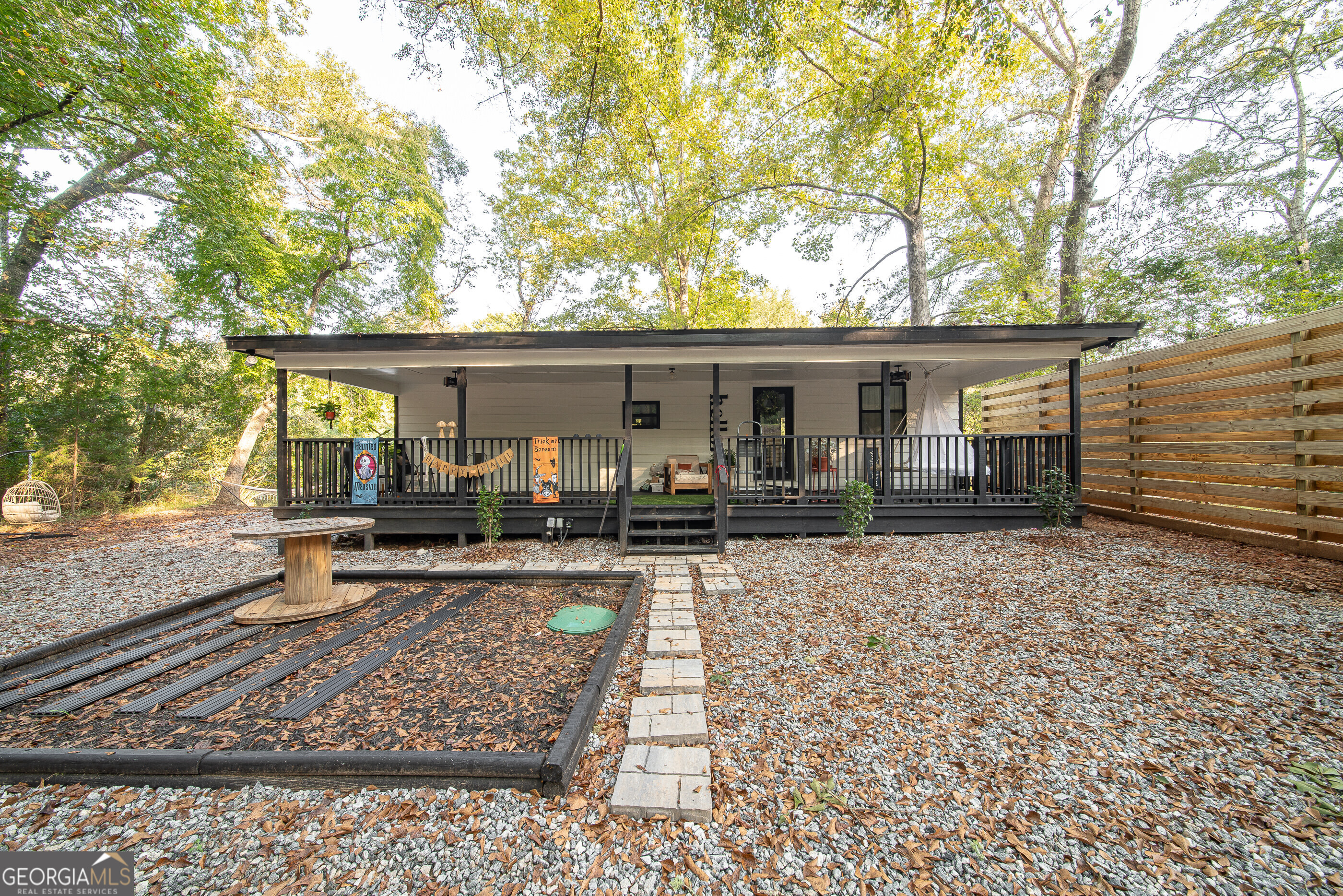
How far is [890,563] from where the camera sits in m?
5.74

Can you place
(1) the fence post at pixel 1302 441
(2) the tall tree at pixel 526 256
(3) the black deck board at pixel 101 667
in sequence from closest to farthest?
1. (3) the black deck board at pixel 101 667
2. (1) the fence post at pixel 1302 441
3. (2) the tall tree at pixel 526 256

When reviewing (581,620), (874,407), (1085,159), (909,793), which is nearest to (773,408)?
(874,407)

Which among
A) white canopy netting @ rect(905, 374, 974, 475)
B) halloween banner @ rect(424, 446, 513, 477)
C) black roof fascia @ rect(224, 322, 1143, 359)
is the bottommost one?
halloween banner @ rect(424, 446, 513, 477)

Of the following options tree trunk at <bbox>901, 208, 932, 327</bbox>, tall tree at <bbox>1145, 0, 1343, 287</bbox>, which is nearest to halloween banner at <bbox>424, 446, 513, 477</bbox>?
tree trunk at <bbox>901, 208, 932, 327</bbox>

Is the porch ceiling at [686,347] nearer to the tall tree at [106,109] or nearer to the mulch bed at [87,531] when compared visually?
the mulch bed at [87,531]

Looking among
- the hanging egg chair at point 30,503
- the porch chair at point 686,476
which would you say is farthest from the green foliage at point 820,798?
the hanging egg chair at point 30,503

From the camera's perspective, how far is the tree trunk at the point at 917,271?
1323cm

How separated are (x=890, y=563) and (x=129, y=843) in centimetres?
626

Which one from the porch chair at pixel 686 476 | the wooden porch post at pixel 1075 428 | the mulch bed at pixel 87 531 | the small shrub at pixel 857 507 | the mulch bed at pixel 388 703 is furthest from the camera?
the porch chair at pixel 686 476

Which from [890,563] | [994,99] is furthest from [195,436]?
[994,99]

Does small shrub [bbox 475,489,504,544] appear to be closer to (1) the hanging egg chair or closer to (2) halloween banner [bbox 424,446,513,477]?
(2) halloween banner [bbox 424,446,513,477]

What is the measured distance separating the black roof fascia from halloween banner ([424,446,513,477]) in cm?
171

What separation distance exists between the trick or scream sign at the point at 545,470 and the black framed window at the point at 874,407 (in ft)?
22.1

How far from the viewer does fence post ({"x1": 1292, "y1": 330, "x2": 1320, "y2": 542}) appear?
5125 mm
